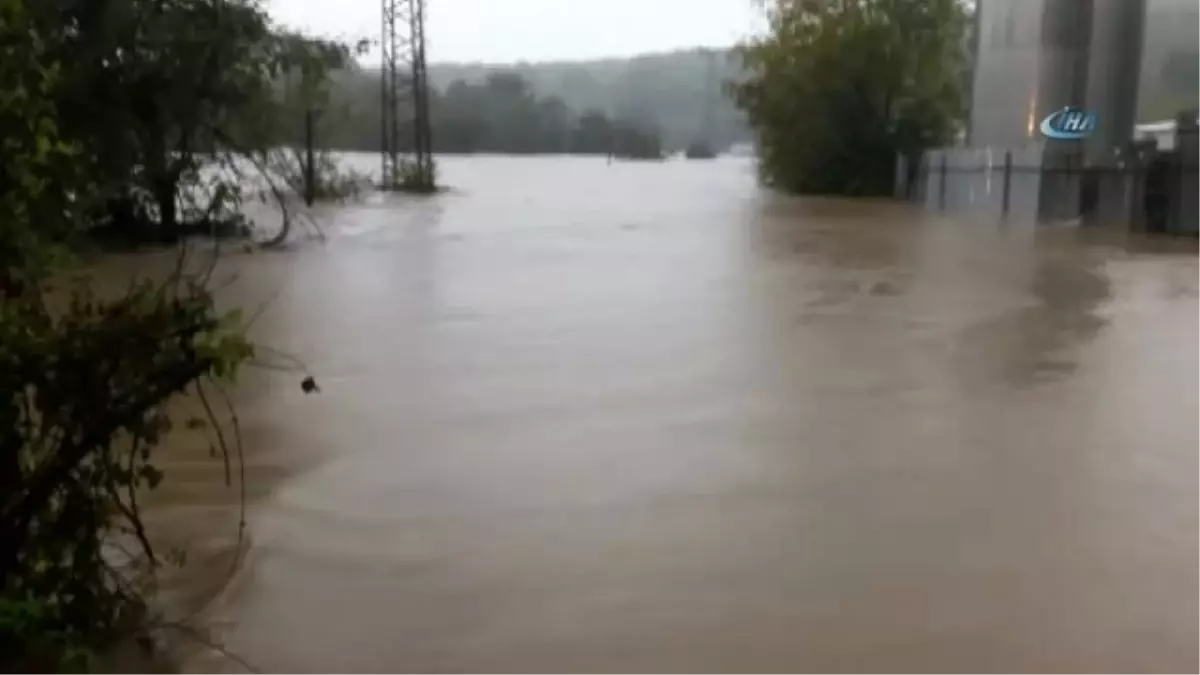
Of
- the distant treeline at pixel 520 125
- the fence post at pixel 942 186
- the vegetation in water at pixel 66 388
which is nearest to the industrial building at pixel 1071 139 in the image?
the fence post at pixel 942 186

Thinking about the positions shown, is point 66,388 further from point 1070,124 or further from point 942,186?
point 942,186

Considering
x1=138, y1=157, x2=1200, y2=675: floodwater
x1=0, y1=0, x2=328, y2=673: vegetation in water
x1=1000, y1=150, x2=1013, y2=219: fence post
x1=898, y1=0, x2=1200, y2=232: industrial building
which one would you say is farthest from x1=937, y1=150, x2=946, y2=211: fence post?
x1=0, y1=0, x2=328, y2=673: vegetation in water

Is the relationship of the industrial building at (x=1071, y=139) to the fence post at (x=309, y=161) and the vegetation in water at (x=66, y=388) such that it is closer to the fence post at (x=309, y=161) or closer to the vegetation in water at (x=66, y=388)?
the fence post at (x=309, y=161)

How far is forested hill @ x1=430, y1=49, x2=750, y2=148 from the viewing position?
34.2 meters

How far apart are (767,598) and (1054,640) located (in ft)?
1.79

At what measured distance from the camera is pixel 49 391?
222cm

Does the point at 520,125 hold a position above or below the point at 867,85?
below

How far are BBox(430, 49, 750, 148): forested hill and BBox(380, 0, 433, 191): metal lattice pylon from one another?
7.91 meters

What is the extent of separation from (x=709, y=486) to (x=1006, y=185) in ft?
43.7

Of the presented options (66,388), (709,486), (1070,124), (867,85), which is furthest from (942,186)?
(66,388)

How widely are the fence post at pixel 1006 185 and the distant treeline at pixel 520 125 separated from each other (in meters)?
12.7

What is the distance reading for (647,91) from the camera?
3869cm

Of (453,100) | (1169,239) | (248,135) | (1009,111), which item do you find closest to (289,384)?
(248,135)

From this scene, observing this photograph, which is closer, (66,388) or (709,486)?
(66,388)
